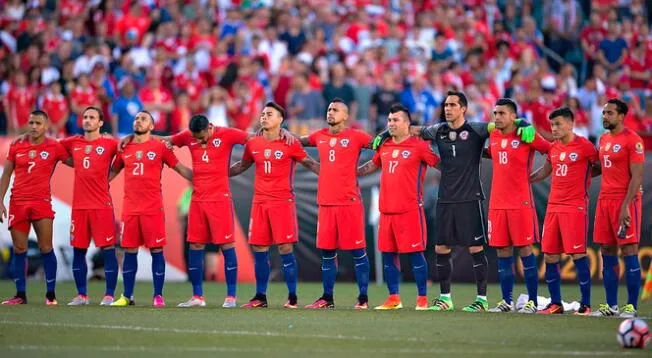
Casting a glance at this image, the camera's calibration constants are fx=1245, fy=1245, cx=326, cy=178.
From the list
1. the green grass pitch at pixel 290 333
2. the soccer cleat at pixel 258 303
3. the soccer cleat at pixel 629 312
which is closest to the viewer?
the green grass pitch at pixel 290 333

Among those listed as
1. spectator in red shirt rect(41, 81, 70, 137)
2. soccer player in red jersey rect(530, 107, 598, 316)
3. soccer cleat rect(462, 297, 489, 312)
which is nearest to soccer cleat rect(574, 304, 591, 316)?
soccer player in red jersey rect(530, 107, 598, 316)

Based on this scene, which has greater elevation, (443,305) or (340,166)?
(340,166)

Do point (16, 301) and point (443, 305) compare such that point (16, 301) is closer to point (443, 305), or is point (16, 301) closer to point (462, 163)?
point (443, 305)

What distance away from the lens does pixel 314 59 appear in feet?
82.3

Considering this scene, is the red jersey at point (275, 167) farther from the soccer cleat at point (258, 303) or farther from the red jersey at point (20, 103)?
the red jersey at point (20, 103)

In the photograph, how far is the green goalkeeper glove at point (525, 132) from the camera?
15.1 metres

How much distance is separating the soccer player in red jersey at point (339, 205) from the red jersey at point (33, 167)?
348 cm

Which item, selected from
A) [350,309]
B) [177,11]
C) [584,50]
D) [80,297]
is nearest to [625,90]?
[584,50]

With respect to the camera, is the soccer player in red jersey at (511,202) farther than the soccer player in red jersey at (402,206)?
No

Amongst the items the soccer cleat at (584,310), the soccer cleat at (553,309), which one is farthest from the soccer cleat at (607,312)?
the soccer cleat at (553,309)

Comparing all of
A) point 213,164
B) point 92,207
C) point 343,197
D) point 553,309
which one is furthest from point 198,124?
point 553,309

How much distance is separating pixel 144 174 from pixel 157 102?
7218mm

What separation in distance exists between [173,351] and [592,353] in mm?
3669

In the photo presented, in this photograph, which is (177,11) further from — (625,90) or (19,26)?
(625,90)
